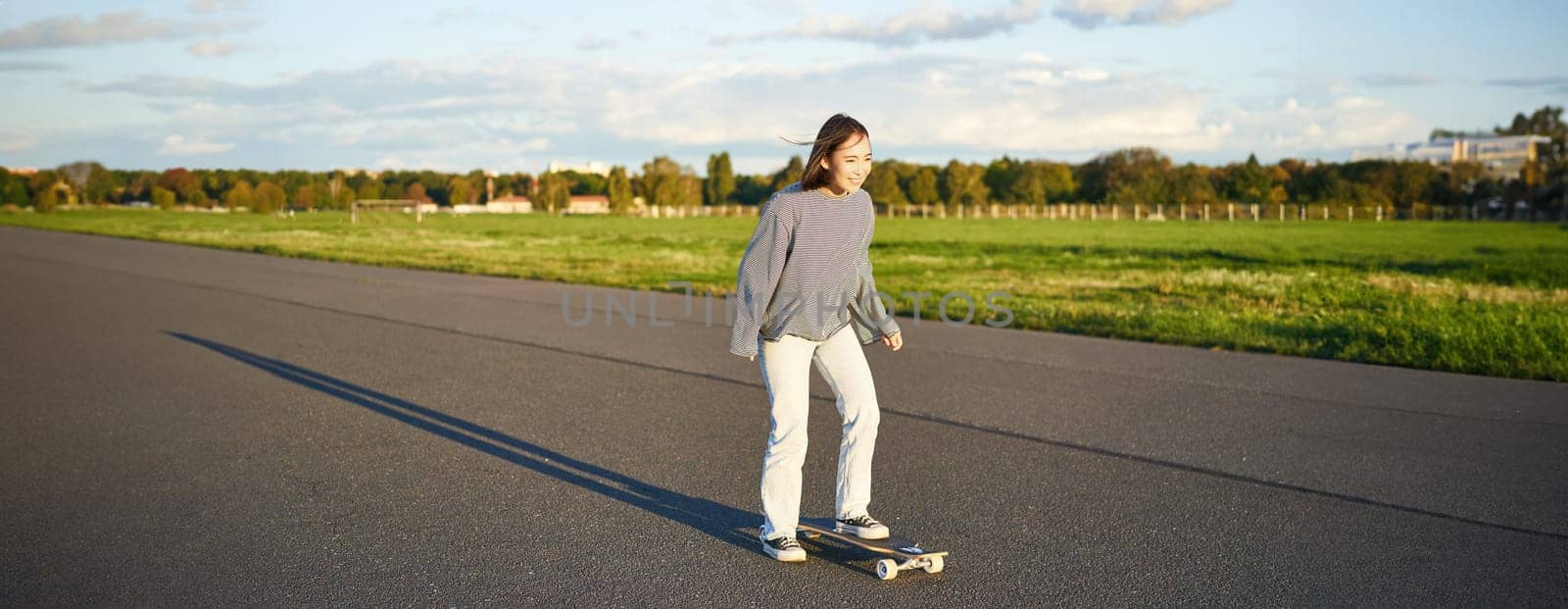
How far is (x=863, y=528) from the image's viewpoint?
480 cm

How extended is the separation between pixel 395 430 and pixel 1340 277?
19.9 meters

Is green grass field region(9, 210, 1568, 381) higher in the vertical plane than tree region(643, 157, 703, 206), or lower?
lower

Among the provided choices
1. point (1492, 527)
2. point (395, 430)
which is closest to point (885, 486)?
point (1492, 527)

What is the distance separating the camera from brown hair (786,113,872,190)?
4.56 meters

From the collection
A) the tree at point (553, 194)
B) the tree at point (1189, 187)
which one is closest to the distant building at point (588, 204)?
the tree at point (553, 194)

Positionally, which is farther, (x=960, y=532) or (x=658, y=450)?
(x=658, y=450)

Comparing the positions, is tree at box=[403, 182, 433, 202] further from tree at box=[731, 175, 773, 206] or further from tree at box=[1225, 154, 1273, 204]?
tree at box=[1225, 154, 1273, 204]

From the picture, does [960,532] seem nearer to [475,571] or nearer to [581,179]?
[475,571]

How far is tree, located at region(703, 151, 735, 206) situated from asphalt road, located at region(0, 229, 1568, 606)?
13075cm

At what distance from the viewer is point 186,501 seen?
5789 millimetres

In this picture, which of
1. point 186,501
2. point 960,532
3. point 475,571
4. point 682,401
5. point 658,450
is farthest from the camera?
point 682,401

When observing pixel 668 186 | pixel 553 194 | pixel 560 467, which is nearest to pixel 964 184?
pixel 668 186

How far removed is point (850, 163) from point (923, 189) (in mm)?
120972

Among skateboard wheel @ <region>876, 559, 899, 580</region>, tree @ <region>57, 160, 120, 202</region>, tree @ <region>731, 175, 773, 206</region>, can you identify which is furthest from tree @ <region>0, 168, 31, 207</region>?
skateboard wheel @ <region>876, 559, 899, 580</region>
